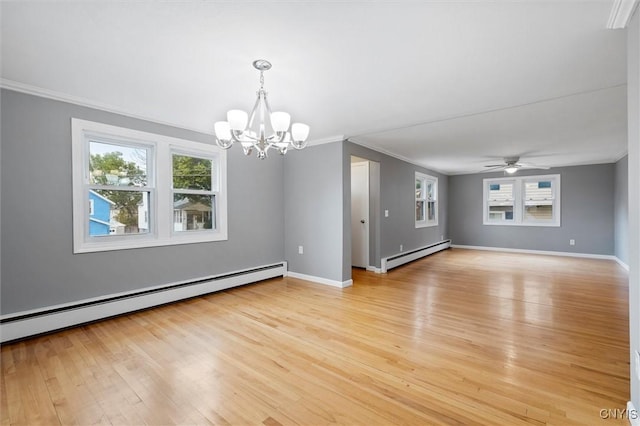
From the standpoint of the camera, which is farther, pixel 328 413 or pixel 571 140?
pixel 571 140

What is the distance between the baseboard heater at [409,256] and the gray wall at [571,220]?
1.26 m

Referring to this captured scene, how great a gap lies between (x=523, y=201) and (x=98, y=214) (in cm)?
922

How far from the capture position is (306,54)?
6.90 feet

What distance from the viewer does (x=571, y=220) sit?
7117 millimetres

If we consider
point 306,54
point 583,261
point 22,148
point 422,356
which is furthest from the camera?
point 583,261

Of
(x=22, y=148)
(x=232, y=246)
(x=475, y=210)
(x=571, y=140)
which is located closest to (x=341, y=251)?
(x=232, y=246)

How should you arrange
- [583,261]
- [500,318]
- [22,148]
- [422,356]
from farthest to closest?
[583,261], [500,318], [22,148], [422,356]

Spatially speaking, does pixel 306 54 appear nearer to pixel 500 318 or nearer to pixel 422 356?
pixel 422 356

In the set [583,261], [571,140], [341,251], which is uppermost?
[571,140]

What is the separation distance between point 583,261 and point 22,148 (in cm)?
966

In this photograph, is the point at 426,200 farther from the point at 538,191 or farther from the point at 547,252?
the point at 547,252

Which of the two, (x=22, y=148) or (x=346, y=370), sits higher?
(x=22, y=148)

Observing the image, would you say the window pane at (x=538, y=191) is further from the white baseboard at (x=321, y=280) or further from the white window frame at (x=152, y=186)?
the white window frame at (x=152, y=186)

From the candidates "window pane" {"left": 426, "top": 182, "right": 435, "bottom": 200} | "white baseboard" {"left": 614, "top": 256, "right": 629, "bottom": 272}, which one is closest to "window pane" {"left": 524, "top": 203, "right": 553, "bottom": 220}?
"white baseboard" {"left": 614, "top": 256, "right": 629, "bottom": 272}
